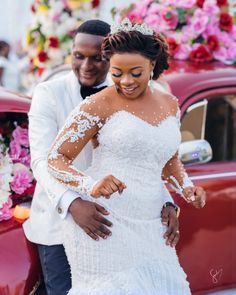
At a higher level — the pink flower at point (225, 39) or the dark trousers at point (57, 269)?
the pink flower at point (225, 39)

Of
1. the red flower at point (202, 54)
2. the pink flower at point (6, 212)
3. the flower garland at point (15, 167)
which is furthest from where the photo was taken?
the red flower at point (202, 54)

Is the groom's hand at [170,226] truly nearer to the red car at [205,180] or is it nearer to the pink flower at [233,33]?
the red car at [205,180]

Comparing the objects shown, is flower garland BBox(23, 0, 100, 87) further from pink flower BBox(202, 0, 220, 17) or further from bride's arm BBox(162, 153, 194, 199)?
bride's arm BBox(162, 153, 194, 199)

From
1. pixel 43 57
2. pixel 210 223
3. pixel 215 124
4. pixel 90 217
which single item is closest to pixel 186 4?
pixel 215 124

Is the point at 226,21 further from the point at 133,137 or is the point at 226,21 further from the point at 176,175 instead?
the point at 133,137

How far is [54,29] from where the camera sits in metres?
5.57

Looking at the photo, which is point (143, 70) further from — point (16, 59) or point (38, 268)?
point (16, 59)

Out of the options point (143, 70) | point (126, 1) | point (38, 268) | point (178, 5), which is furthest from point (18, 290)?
point (126, 1)

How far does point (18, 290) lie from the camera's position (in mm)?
2822

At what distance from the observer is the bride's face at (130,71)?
243 centimetres

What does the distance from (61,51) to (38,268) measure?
9.60ft

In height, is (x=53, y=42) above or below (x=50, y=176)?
above

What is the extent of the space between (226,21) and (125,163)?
202 centimetres

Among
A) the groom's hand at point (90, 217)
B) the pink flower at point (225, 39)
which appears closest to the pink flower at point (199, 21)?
the pink flower at point (225, 39)
